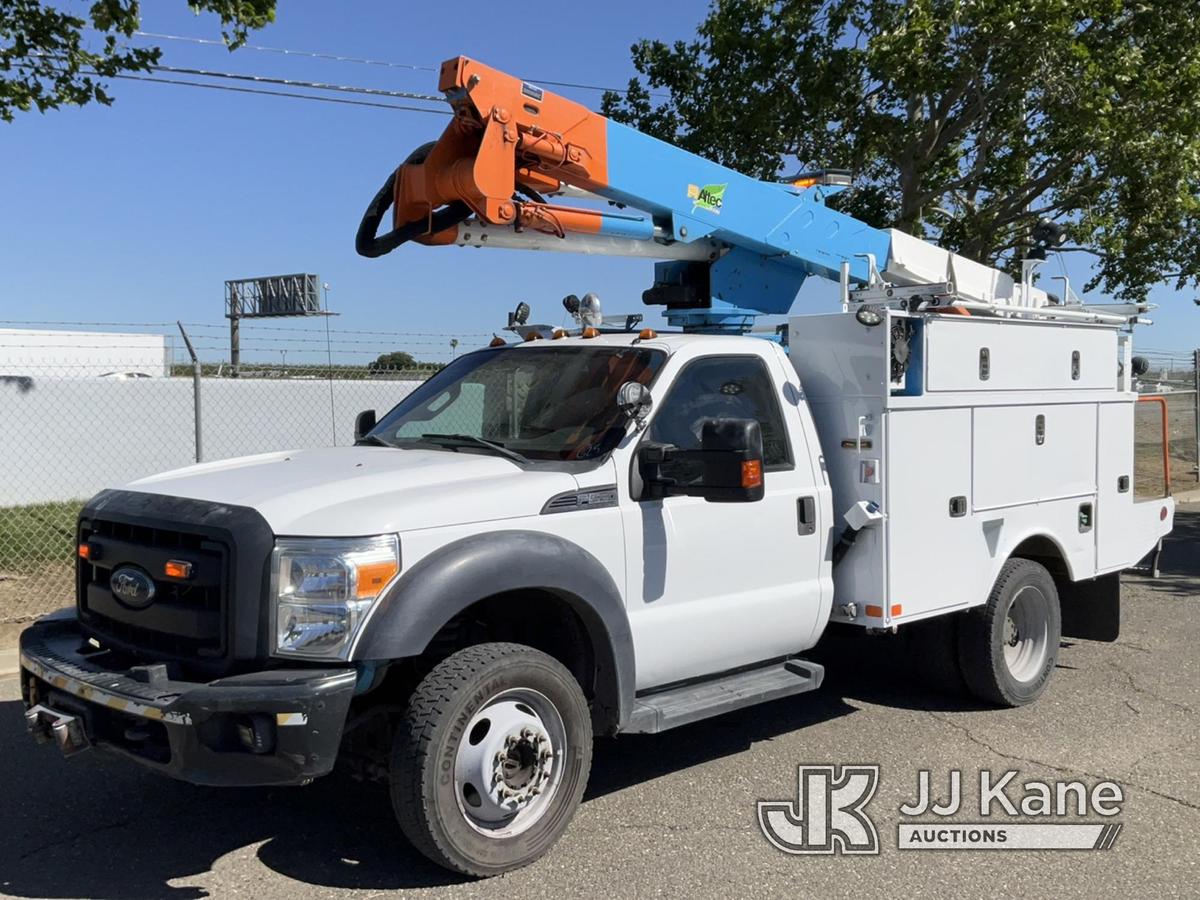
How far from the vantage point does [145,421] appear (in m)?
14.2

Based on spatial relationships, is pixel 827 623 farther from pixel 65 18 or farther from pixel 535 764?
pixel 65 18

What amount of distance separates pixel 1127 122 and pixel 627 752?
34.8 feet

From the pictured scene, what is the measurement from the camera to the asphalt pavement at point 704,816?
4.05 m

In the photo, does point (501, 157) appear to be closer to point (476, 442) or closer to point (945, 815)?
point (476, 442)

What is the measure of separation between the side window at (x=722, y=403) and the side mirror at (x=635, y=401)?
109mm

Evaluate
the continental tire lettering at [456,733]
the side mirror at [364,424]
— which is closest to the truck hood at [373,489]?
the continental tire lettering at [456,733]

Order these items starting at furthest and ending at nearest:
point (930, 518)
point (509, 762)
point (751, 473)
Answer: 1. point (930, 518)
2. point (751, 473)
3. point (509, 762)

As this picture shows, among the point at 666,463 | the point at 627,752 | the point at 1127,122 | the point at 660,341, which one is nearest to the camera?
the point at 666,463

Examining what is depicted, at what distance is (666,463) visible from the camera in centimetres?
450

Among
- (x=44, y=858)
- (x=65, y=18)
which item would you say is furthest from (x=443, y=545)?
(x=65, y=18)

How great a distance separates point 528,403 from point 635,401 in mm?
707

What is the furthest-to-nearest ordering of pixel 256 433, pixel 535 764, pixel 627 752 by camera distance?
pixel 256 433, pixel 627 752, pixel 535 764

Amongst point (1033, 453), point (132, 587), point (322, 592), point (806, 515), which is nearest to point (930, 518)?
point (806, 515)

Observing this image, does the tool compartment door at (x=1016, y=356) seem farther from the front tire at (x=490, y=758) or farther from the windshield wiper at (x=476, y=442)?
the front tire at (x=490, y=758)
